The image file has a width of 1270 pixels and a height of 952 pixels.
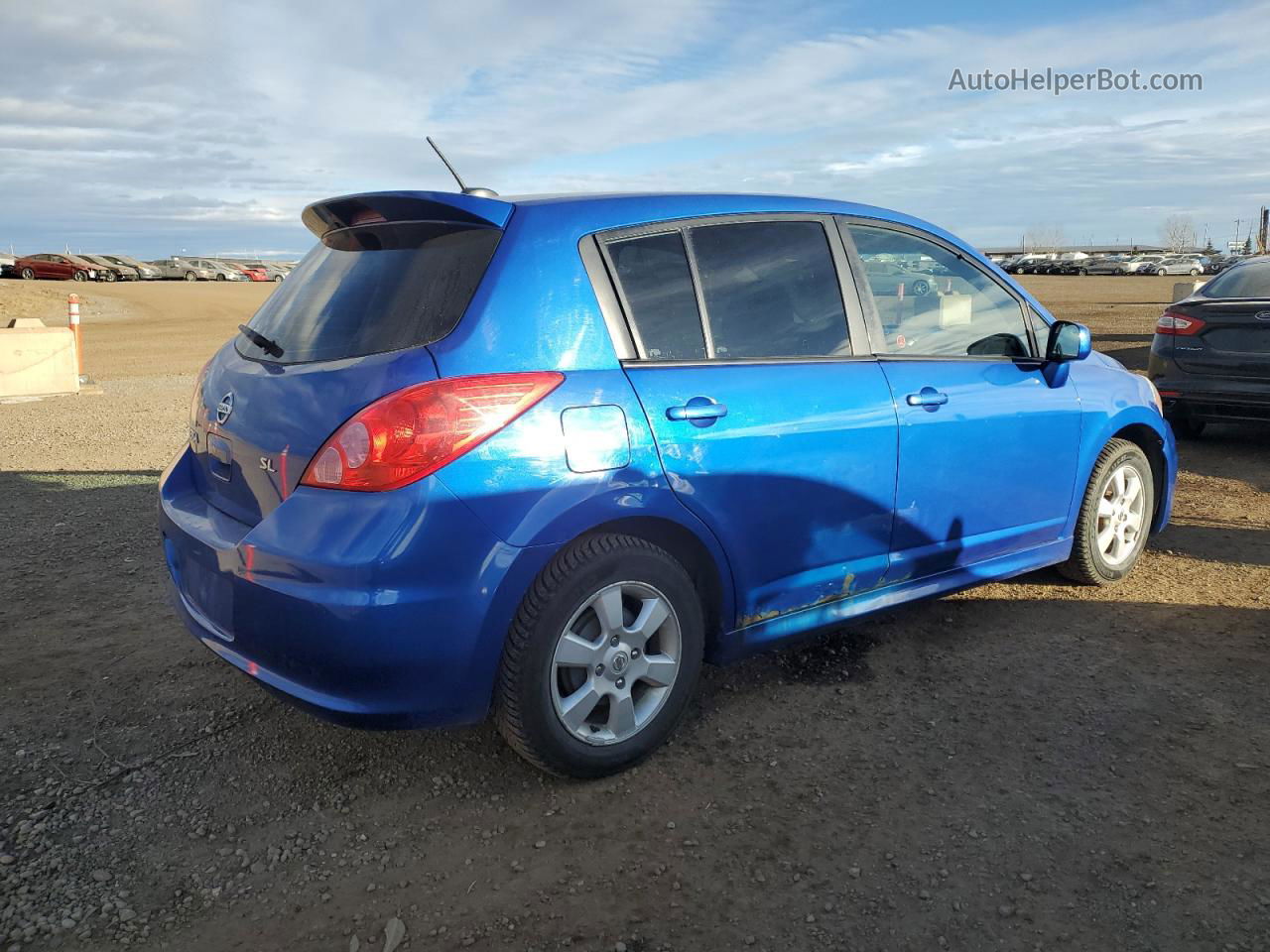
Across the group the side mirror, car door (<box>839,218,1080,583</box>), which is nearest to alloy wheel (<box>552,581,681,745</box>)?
car door (<box>839,218,1080,583</box>)

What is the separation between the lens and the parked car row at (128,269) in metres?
53.5

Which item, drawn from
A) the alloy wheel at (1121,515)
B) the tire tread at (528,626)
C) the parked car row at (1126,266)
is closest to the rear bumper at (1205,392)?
the alloy wheel at (1121,515)

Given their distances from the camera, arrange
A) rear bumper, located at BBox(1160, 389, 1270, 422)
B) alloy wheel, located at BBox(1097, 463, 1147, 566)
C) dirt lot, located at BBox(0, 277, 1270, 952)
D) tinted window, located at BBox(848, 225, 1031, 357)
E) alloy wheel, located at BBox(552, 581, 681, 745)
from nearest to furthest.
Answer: dirt lot, located at BBox(0, 277, 1270, 952)
alloy wheel, located at BBox(552, 581, 681, 745)
tinted window, located at BBox(848, 225, 1031, 357)
alloy wheel, located at BBox(1097, 463, 1147, 566)
rear bumper, located at BBox(1160, 389, 1270, 422)

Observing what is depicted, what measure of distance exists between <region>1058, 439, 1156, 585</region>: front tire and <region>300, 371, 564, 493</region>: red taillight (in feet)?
9.84

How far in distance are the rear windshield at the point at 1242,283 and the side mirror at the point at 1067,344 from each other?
175 inches

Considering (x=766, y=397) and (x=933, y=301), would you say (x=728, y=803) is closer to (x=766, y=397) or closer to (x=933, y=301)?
(x=766, y=397)

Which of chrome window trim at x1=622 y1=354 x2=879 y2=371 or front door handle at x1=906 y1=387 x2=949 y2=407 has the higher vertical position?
chrome window trim at x1=622 y1=354 x2=879 y2=371

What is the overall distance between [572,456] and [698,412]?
476 mm

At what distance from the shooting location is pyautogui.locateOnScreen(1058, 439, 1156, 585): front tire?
4.70 m

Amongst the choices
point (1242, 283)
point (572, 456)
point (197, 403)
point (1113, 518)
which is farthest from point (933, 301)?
point (1242, 283)

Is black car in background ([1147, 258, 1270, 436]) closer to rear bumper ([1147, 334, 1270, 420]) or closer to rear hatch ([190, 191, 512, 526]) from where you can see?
rear bumper ([1147, 334, 1270, 420])

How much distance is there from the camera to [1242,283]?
26.7 feet

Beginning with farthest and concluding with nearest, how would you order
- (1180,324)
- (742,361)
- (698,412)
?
(1180,324)
(742,361)
(698,412)

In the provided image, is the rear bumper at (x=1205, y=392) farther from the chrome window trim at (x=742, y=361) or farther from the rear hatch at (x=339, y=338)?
the rear hatch at (x=339, y=338)
